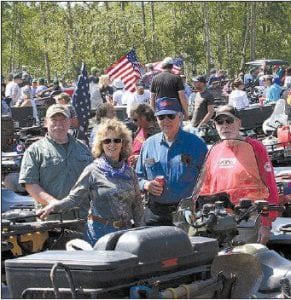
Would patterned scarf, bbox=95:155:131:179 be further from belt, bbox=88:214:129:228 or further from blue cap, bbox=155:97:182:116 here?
blue cap, bbox=155:97:182:116

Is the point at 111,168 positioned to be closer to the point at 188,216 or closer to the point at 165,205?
the point at 165,205

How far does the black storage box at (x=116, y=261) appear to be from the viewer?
3.79 meters

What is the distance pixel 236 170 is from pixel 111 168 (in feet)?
2.76

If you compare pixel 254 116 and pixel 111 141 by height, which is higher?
pixel 254 116

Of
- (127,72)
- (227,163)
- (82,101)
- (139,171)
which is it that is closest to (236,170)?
(227,163)

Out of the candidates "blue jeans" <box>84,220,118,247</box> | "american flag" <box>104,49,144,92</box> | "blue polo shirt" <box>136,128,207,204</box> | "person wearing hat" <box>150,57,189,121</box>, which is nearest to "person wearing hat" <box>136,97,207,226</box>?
"blue polo shirt" <box>136,128,207,204</box>

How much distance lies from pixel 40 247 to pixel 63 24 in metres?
35.1

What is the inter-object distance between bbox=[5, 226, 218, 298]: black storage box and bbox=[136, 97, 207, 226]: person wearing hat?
2484mm

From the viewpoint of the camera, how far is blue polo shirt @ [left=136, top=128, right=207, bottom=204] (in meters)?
6.72

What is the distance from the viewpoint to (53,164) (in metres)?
6.84

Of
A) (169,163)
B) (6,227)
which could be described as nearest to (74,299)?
(6,227)

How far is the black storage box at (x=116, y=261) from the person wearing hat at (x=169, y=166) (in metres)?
2.48

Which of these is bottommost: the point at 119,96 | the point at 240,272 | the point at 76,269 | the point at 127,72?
the point at 240,272

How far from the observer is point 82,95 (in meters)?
15.9
